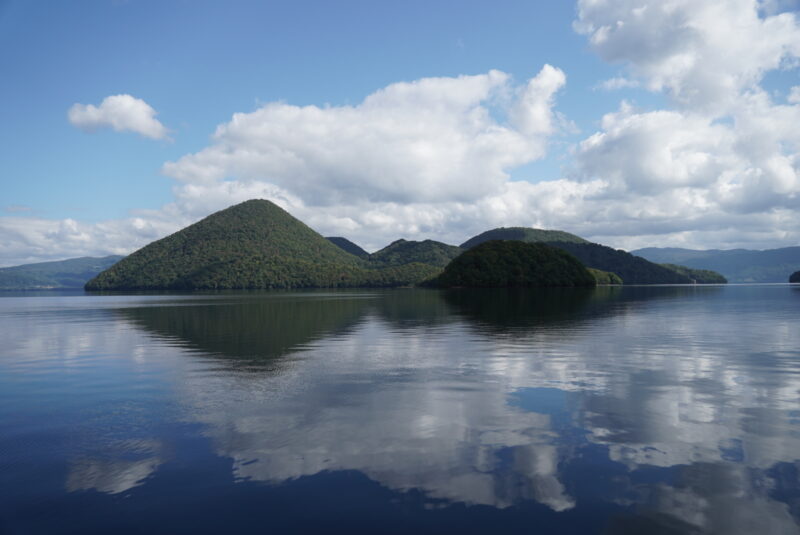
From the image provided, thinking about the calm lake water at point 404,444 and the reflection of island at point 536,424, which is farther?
the reflection of island at point 536,424

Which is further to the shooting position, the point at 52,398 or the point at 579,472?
the point at 52,398

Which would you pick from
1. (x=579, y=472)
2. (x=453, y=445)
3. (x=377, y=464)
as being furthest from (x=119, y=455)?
(x=579, y=472)

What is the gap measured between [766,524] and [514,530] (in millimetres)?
4888

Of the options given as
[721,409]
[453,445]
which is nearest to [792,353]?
[721,409]

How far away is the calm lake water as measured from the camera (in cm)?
999

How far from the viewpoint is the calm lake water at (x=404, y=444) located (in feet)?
32.8

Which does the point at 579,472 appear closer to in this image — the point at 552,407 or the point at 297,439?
the point at 552,407

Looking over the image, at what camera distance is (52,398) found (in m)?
21.0

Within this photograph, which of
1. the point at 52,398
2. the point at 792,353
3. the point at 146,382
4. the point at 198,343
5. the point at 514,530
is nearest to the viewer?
the point at 514,530

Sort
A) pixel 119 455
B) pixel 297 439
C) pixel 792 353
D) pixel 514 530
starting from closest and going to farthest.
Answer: pixel 514 530, pixel 119 455, pixel 297 439, pixel 792 353

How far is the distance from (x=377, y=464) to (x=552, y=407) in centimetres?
830

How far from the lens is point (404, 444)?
14156 millimetres

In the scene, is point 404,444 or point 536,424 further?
point 536,424

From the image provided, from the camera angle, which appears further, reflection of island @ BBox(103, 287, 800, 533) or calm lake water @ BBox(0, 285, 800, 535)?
reflection of island @ BBox(103, 287, 800, 533)
